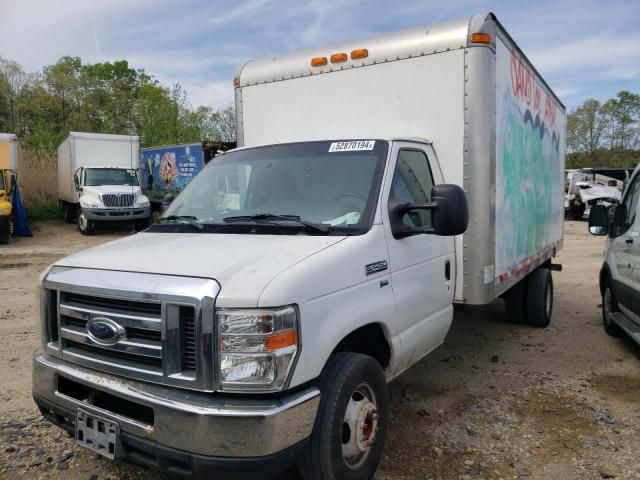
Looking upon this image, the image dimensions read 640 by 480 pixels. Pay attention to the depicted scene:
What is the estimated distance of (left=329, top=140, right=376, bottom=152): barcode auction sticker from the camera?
3.65 meters

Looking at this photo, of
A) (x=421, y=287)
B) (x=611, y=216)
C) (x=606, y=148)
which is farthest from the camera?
(x=606, y=148)

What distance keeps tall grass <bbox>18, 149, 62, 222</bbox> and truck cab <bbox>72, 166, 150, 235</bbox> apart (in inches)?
146

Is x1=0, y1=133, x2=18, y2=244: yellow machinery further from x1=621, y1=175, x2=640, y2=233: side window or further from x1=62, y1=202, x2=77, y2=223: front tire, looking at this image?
x1=621, y1=175, x2=640, y2=233: side window

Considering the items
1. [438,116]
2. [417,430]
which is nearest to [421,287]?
[417,430]

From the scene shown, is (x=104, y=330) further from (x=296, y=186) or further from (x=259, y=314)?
(x=296, y=186)

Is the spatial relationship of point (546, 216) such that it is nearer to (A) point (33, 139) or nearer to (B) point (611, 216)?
(B) point (611, 216)

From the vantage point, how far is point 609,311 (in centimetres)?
639

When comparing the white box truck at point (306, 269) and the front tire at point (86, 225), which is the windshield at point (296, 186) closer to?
the white box truck at point (306, 269)

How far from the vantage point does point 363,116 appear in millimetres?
4672

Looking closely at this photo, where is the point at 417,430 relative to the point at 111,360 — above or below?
below

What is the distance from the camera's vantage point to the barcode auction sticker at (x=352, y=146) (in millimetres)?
3652

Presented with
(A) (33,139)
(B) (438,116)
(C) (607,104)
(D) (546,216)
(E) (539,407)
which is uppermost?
(C) (607,104)

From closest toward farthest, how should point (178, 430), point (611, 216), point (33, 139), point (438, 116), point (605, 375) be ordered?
point (178, 430), point (438, 116), point (605, 375), point (611, 216), point (33, 139)

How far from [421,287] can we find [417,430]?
1.12 m
